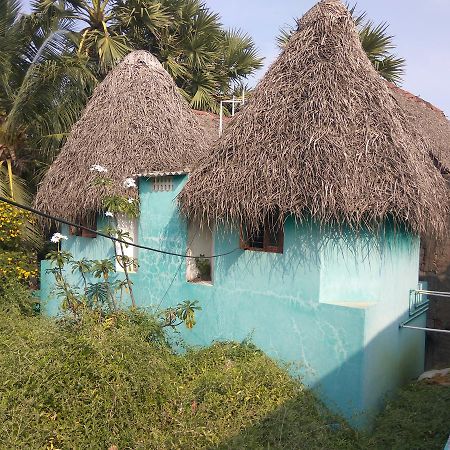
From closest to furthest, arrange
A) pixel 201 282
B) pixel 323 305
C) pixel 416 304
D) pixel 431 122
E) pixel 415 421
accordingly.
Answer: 1. pixel 415 421
2. pixel 323 305
3. pixel 201 282
4. pixel 416 304
5. pixel 431 122

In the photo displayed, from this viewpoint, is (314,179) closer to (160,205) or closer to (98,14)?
(160,205)

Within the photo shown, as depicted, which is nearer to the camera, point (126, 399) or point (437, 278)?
point (126, 399)

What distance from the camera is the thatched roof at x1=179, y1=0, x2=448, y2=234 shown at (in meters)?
5.68

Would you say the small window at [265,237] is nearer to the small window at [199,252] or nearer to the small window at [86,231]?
the small window at [199,252]

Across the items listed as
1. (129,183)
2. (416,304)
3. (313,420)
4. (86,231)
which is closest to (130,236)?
(129,183)

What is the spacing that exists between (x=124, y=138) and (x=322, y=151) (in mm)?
4161

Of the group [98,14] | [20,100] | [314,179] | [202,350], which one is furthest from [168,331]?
[98,14]

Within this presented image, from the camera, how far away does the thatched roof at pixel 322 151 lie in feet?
18.6

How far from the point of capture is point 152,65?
980cm

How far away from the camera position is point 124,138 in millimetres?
8688

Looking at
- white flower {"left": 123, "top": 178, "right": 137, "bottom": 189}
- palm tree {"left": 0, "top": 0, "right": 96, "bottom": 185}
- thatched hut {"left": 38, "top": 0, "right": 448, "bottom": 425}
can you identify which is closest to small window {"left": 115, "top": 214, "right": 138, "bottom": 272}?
white flower {"left": 123, "top": 178, "right": 137, "bottom": 189}

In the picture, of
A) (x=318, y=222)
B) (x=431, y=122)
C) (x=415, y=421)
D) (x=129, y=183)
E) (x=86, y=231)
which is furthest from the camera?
(x=431, y=122)

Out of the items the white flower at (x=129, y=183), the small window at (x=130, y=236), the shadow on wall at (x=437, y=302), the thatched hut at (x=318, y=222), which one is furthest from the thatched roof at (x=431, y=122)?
the small window at (x=130, y=236)

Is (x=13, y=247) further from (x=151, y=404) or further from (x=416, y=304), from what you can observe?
(x=416, y=304)
